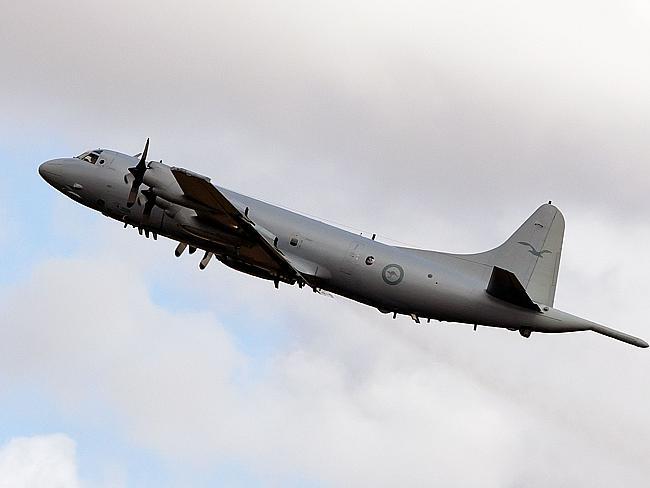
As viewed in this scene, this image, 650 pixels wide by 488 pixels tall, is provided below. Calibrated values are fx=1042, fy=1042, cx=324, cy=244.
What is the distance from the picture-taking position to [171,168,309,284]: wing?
36.8 metres

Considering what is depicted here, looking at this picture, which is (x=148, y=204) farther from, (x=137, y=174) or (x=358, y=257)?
(x=358, y=257)

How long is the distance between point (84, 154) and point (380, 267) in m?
13.8

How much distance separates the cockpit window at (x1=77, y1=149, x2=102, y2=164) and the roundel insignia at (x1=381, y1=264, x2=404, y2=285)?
13.0 m

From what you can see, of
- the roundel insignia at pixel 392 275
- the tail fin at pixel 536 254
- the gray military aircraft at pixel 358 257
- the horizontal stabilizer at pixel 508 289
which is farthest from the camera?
the tail fin at pixel 536 254

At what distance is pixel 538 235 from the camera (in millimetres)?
39406

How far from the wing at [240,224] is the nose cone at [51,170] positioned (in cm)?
801

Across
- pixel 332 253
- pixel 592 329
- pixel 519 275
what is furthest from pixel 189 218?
pixel 592 329

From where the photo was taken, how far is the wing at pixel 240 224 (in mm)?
36781

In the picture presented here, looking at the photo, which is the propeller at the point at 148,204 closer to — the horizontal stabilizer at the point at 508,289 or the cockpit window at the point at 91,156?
the cockpit window at the point at 91,156

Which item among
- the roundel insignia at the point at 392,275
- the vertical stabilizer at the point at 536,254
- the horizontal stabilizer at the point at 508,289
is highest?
the vertical stabilizer at the point at 536,254

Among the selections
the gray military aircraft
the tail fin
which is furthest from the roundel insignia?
the tail fin

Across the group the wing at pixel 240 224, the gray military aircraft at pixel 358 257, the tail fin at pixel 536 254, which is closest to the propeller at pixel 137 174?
the gray military aircraft at pixel 358 257

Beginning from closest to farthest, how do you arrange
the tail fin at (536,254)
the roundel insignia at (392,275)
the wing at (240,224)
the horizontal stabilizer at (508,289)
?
the horizontal stabilizer at (508,289), the wing at (240,224), the roundel insignia at (392,275), the tail fin at (536,254)

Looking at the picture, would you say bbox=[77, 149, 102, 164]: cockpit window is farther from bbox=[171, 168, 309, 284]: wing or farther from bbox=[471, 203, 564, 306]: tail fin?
bbox=[471, 203, 564, 306]: tail fin
